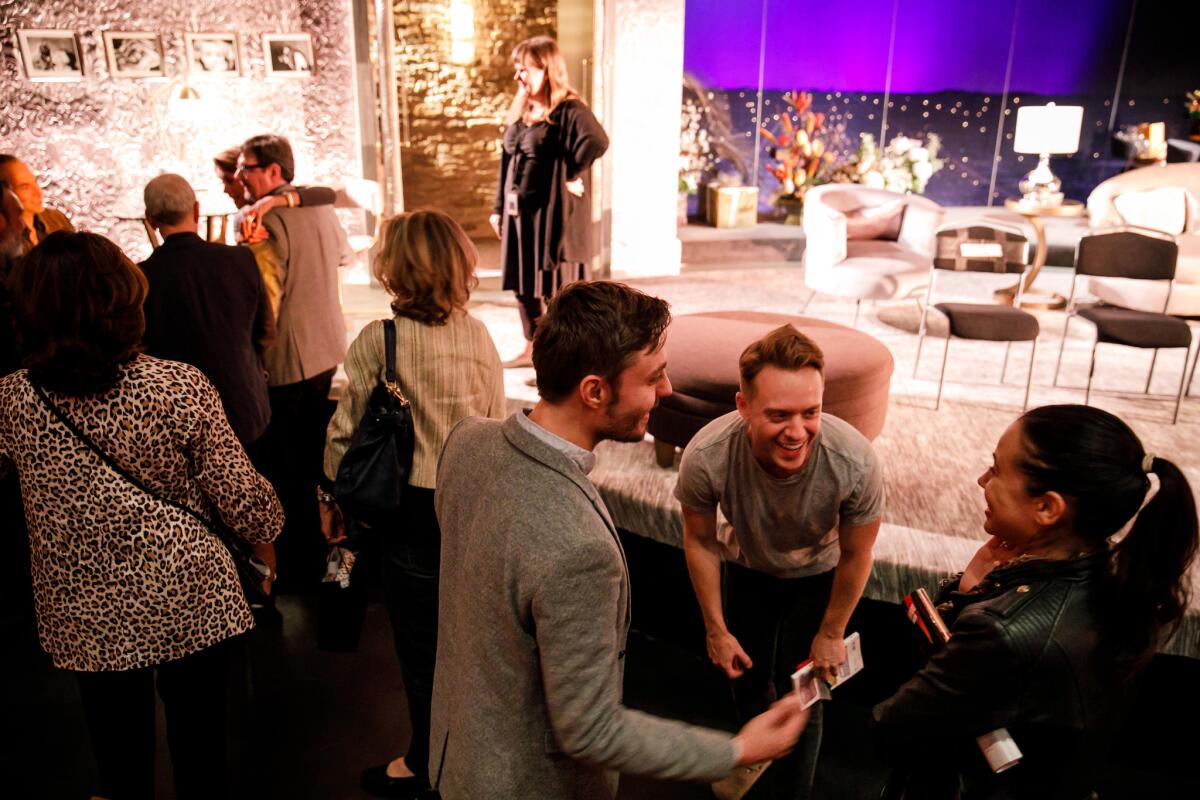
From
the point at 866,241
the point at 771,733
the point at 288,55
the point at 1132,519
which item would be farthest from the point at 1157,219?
the point at 771,733

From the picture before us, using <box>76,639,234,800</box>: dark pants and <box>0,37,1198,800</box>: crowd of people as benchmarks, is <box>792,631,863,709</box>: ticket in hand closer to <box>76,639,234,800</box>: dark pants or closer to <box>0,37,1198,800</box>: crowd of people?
<box>0,37,1198,800</box>: crowd of people

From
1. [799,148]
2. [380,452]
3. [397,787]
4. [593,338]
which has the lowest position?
[397,787]

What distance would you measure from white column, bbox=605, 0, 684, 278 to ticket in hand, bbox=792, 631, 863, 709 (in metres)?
5.81

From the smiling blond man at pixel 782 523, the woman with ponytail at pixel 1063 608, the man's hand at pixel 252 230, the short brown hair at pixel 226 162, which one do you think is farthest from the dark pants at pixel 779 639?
the short brown hair at pixel 226 162

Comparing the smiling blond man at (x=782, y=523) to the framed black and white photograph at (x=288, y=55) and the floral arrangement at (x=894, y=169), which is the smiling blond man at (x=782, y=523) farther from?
the floral arrangement at (x=894, y=169)

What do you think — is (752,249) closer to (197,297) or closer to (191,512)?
(197,297)

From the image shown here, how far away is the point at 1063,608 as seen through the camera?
4.48 feet

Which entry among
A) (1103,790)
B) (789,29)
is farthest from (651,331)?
(789,29)

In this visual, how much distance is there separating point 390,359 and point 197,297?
3.00 ft

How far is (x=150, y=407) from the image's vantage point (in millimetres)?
1740

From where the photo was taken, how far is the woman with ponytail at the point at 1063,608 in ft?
4.44

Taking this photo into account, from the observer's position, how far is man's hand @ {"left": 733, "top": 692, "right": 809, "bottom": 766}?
4.20 feet

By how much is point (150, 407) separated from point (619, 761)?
3.72 feet

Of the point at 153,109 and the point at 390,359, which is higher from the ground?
the point at 153,109
